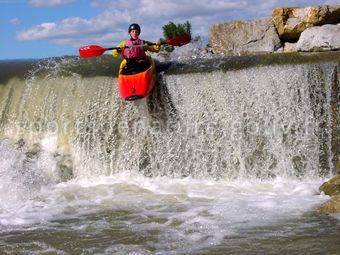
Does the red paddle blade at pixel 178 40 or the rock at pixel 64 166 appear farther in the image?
the red paddle blade at pixel 178 40

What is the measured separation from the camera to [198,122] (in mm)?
8883

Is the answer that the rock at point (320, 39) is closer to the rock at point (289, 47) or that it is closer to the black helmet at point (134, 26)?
the rock at point (289, 47)

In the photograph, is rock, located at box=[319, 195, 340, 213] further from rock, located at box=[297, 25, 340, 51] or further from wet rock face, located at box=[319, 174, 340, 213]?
rock, located at box=[297, 25, 340, 51]

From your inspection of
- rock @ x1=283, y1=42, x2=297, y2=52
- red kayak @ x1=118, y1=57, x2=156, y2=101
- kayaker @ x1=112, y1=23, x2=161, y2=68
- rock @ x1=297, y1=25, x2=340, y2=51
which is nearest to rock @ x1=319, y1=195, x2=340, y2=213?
red kayak @ x1=118, y1=57, x2=156, y2=101

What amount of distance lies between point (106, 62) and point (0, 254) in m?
6.52

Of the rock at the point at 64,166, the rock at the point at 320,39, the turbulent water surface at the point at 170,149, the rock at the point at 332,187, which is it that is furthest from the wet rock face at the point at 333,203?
the rock at the point at 320,39

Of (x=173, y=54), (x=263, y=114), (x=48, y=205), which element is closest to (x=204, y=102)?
(x=263, y=114)

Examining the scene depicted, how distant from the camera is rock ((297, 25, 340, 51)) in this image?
11.4 metres

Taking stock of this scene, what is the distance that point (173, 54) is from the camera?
47.9ft

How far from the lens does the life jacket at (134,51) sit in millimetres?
9000

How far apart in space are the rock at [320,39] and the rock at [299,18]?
45 cm

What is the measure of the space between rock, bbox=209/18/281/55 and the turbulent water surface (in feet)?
11.8

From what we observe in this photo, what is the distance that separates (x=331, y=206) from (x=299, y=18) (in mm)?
7487

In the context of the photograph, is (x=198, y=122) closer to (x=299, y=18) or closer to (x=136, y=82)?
(x=136, y=82)
